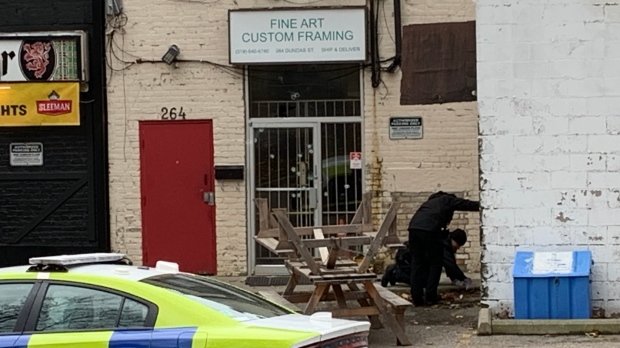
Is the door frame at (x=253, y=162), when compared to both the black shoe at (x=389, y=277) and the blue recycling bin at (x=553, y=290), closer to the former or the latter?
the black shoe at (x=389, y=277)

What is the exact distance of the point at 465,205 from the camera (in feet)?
40.1

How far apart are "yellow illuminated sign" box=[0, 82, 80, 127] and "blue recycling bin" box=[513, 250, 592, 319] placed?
7.06m

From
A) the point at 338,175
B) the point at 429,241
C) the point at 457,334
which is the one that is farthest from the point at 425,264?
the point at 338,175

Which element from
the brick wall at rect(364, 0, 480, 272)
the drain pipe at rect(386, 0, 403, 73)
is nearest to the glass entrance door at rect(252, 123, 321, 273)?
the brick wall at rect(364, 0, 480, 272)

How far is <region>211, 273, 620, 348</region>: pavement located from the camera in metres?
10.1

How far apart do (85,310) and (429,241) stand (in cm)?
633

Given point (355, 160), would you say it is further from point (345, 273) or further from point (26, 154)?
point (345, 273)

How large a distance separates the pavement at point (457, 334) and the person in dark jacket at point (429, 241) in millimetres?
232

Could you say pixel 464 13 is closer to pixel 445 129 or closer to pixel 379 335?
pixel 445 129

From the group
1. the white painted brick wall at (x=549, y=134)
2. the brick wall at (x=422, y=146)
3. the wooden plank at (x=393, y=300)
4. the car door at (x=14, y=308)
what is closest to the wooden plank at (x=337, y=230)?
the wooden plank at (x=393, y=300)

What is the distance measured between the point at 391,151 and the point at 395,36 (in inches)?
61.1

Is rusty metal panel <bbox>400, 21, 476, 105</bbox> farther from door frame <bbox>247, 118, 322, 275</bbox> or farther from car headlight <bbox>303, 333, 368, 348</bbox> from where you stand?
car headlight <bbox>303, 333, 368, 348</bbox>

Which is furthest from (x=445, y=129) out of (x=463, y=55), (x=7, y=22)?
(x=7, y=22)

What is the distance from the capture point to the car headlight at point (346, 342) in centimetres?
622
